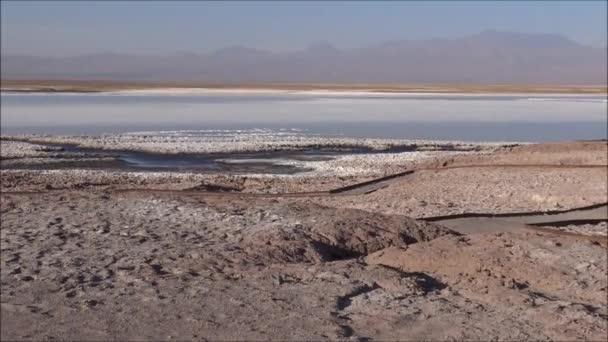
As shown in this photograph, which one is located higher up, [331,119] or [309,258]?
[331,119]

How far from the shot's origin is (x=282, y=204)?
1155 cm

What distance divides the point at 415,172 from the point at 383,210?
4.14 metres

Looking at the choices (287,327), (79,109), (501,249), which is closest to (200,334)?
(287,327)

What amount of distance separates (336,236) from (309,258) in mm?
912

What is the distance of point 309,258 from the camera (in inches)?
345

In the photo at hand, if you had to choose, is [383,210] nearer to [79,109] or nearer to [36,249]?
[36,249]

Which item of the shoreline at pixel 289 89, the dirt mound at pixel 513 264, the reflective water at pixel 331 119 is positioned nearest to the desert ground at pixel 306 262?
the dirt mound at pixel 513 264

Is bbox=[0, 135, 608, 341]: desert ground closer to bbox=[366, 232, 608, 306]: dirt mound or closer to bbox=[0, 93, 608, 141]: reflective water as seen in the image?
bbox=[366, 232, 608, 306]: dirt mound

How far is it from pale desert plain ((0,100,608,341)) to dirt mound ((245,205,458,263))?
26 mm

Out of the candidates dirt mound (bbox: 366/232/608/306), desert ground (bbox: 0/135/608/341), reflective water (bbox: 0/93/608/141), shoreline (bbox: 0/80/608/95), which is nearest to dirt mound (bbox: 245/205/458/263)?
desert ground (bbox: 0/135/608/341)

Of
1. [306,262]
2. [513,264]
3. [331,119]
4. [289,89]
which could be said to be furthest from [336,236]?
[289,89]

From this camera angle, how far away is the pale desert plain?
655 cm

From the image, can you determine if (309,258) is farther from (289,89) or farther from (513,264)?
(289,89)

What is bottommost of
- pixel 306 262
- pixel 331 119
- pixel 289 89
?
pixel 306 262
